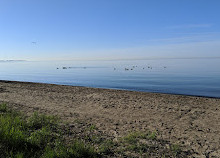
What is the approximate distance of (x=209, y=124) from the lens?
983 cm

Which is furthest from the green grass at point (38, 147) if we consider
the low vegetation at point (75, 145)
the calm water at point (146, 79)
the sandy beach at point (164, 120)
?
the calm water at point (146, 79)

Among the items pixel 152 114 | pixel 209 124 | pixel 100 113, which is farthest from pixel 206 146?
pixel 100 113

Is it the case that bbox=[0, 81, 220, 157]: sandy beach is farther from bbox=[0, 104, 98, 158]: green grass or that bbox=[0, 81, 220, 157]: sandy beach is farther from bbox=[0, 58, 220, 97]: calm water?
bbox=[0, 58, 220, 97]: calm water

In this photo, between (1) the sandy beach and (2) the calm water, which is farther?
(2) the calm water

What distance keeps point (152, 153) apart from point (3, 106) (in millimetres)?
9611

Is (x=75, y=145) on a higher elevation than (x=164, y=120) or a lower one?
higher

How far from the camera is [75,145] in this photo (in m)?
6.11

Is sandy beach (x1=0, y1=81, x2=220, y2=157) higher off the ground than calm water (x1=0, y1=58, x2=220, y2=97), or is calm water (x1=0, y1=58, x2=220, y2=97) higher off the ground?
calm water (x1=0, y1=58, x2=220, y2=97)

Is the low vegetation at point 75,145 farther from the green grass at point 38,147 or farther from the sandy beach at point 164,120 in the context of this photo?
the sandy beach at point 164,120

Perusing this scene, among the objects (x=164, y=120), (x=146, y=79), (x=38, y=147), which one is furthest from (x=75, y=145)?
(x=146, y=79)

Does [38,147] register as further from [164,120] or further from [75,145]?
[164,120]

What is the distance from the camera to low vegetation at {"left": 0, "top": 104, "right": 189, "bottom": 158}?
5672mm

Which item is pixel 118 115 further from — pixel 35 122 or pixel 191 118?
pixel 35 122

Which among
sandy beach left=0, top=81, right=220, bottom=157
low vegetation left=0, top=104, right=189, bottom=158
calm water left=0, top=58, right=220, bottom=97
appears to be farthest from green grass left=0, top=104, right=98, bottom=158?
calm water left=0, top=58, right=220, bottom=97
